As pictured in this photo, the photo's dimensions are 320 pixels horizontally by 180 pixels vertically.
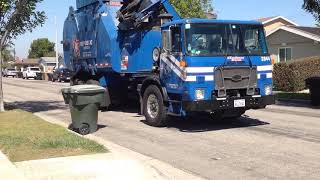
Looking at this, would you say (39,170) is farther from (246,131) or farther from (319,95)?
(319,95)

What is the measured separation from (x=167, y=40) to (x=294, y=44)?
25.6 metres

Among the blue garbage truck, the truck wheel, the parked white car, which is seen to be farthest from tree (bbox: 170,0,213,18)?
the parked white car

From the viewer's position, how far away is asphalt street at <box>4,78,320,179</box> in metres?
8.35

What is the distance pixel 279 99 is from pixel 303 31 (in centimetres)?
1409

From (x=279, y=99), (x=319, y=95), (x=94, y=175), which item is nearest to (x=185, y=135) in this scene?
(x=94, y=175)

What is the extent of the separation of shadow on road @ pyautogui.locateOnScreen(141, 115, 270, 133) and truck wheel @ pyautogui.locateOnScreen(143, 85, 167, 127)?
42cm

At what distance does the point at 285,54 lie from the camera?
3716 cm

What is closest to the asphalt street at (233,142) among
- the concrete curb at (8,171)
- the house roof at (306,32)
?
→ the concrete curb at (8,171)

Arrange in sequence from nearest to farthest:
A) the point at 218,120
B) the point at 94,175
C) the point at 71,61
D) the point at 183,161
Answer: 1. the point at 94,175
2. the point at 183,161
3. the point at 218,120
4. the point at 71,61

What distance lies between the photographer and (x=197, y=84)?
11828 millimetres

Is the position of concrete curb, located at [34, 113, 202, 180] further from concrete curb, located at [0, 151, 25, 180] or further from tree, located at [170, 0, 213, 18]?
tree, located at [170, 0, 213, 18]

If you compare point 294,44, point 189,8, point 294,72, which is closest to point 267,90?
point 294,72

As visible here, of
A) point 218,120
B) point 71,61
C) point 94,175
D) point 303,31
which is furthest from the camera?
point 303,31

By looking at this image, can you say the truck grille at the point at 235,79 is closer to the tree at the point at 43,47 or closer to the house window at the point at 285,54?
Result: the house window at the point at 285,54
